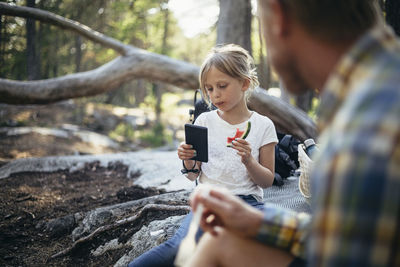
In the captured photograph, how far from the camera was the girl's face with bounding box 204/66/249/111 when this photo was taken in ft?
7.25

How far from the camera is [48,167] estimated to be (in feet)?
15.5

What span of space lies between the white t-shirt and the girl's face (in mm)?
155

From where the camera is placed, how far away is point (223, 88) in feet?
7.29

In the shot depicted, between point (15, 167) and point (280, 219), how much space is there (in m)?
4.46

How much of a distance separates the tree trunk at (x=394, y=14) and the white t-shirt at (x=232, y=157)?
1.93 meters

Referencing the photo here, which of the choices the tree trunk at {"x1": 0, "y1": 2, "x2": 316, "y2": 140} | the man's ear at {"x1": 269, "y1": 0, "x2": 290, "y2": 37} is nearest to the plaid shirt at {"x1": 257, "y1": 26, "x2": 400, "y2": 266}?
the man's ear at {"x1": 269, "y1": 0, "x2": 290, "y2": 37}

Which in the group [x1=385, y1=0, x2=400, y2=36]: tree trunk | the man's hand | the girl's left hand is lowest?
the man's hand

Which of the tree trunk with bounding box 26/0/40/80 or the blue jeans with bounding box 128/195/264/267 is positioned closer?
the blue jeans with bounding box 128/195/264/267

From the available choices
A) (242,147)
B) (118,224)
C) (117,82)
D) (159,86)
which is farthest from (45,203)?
(159,86)

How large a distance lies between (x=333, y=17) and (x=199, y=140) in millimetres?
1359

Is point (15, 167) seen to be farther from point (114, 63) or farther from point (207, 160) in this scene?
point (207, 160)

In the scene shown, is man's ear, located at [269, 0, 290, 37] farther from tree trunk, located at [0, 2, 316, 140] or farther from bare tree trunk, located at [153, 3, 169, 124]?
bare tree trunk, located at [153, 3, 169, 124]

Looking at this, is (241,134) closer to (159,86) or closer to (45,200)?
(45,200)

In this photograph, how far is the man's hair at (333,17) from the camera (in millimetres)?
886
